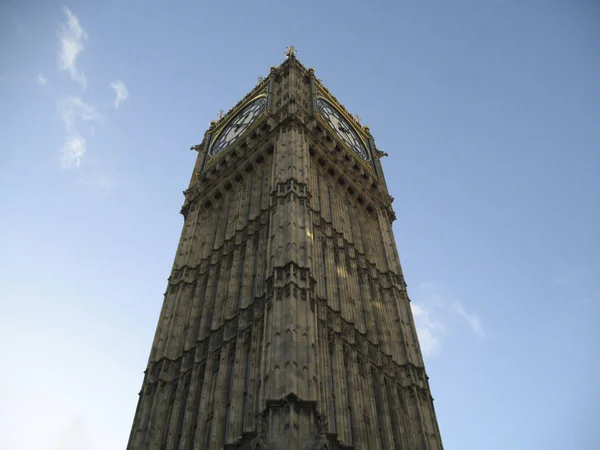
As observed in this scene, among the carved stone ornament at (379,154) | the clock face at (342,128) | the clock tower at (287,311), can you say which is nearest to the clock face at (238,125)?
the clock tower at (287,311)

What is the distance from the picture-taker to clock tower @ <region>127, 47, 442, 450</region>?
2359 cm

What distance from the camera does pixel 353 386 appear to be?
26.5 metres

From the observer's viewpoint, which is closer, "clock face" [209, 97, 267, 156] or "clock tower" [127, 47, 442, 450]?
"clock tower" [127, 47, 442, 450]

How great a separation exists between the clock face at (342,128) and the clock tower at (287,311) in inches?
33.1

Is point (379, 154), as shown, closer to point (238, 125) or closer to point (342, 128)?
point (342, 128)

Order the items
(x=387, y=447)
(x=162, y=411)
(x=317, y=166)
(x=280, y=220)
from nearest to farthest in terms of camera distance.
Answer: (x=387, y=447), (x=162, y=411), (x=280, y=220), (x=317, y=166)

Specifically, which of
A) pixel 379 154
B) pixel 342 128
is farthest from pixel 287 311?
pixel 379 154

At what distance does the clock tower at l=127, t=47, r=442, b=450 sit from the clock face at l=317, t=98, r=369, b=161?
2.76ft

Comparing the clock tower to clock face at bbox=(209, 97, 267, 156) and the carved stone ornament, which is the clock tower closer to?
clock face at bbox=(209, 97, 267, 156)

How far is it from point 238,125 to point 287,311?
27009 millimetres

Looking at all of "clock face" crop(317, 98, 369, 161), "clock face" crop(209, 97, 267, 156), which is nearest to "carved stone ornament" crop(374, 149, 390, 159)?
"clock face" crop(317, 98, 369, 161)

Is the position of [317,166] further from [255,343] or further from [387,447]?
[387,447]

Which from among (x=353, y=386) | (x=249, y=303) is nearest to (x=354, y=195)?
(x=249, y=303)

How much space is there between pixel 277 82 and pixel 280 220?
828 inches
